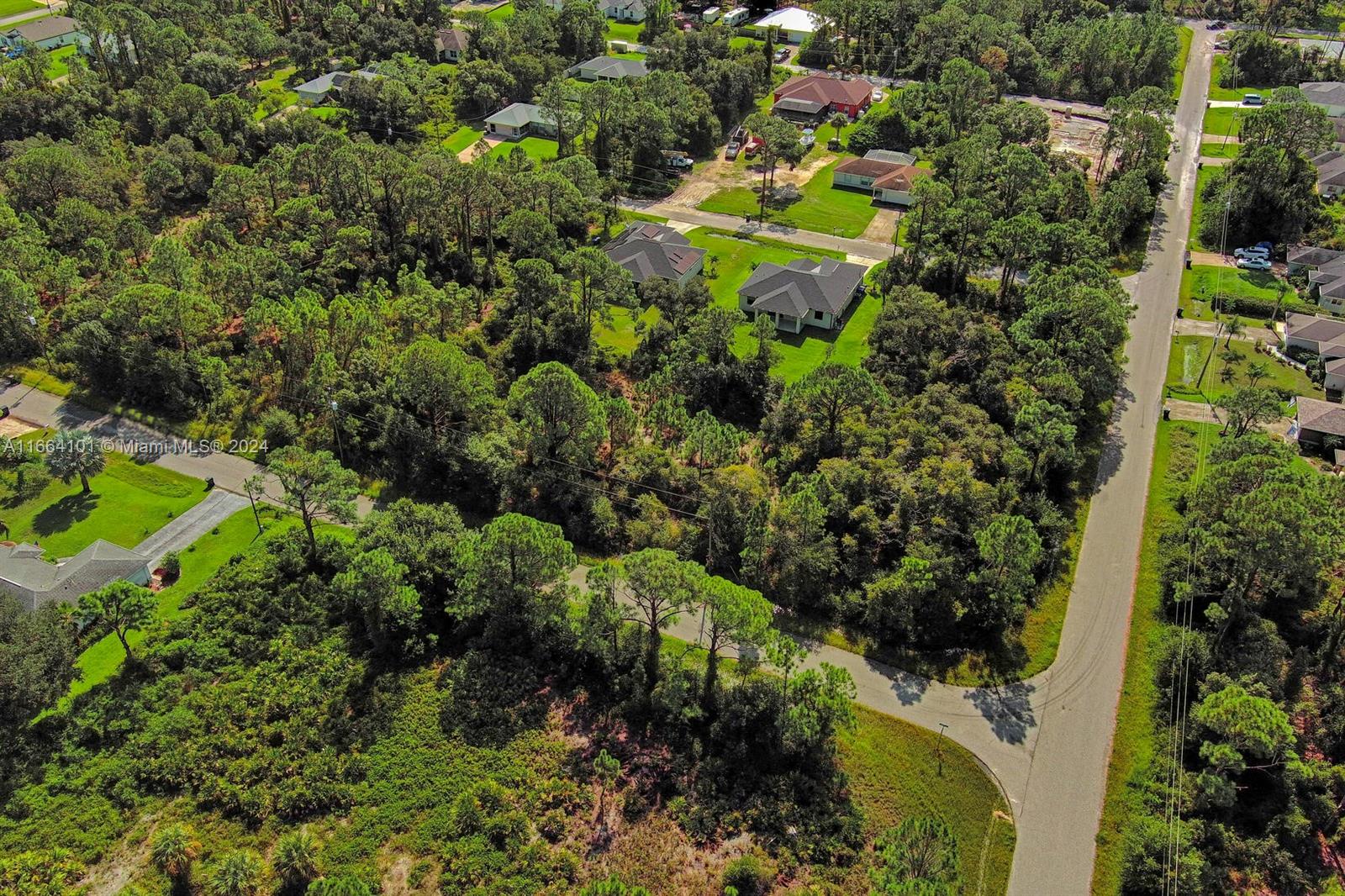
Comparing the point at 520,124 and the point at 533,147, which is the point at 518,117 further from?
the point at 533,147

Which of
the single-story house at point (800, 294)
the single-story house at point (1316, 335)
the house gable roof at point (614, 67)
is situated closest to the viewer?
the single-story house at point (1316, 335)

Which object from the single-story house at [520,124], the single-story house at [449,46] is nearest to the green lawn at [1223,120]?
the single-story house at [520,124]

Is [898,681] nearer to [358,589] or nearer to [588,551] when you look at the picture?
[588,551]

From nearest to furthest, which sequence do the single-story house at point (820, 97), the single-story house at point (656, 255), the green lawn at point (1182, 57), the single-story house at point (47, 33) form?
the single-story house at point (656, 255) < the single-story house at point (820, 97) < the green lawn at point (1182, 57) < the single-story house at point (47, 33)

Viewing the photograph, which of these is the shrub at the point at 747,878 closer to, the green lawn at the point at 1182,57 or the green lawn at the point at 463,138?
the green lawn at the point at 463,138

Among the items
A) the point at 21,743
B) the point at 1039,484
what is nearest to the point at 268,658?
the point at 21,743

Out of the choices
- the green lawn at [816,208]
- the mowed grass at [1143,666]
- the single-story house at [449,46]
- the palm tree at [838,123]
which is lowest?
the mowed grass at [1143,666]

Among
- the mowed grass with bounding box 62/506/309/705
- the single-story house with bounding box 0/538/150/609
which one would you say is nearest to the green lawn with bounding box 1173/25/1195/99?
the mowed grass with bounding box 62/506/309/705
